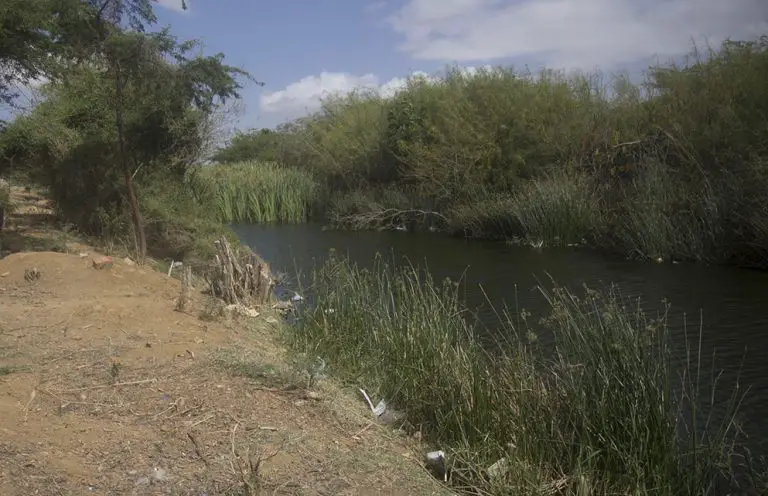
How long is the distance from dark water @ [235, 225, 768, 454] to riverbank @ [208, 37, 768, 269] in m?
1.01

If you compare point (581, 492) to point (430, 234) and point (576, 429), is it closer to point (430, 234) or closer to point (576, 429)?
point (576, 429)

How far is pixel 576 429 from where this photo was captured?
5.00 m

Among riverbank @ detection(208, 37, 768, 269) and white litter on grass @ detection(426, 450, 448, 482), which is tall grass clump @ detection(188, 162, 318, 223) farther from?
white litter on grass @ detection(426, 450, 448, 482)

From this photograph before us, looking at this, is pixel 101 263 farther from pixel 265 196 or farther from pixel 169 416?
pixel 265 196

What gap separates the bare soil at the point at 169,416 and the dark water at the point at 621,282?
2288 mm

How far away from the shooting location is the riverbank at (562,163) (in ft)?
51.9

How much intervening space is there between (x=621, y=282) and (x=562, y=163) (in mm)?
8683

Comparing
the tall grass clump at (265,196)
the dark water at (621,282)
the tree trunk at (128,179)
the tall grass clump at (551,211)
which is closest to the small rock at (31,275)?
the tree trunk at (128,179)

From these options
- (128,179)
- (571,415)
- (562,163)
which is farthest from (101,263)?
(562,163)

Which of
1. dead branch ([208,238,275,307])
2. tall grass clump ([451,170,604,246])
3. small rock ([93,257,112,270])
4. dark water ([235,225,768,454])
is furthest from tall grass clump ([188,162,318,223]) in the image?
dead branch ([208,238,275,307])

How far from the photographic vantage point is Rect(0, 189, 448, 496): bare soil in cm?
404

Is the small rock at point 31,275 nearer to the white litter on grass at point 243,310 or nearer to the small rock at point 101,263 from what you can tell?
the small rock at point 101,263

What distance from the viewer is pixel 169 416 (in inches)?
192

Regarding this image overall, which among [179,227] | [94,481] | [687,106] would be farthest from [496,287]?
[94,481]
